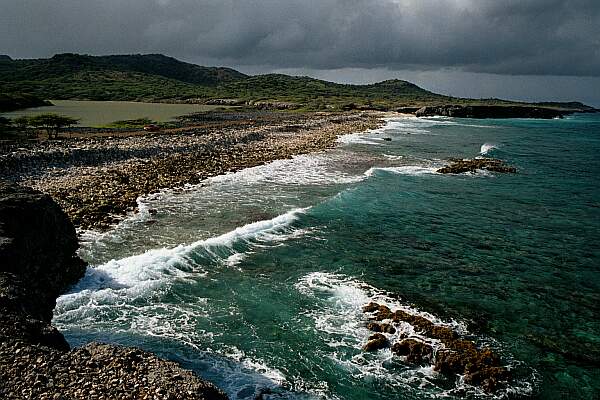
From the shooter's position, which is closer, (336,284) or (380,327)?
(380,327)

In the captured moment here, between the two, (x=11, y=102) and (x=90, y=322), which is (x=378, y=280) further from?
(x=11, y=102)

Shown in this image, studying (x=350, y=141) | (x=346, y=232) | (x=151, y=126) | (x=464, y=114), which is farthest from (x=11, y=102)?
(x=464, y=114)

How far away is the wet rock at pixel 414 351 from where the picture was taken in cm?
1598

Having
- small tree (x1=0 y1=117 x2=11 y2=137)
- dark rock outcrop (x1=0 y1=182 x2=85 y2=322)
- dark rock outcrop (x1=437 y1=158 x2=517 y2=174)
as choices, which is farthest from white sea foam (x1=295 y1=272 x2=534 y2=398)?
small tree (x1=0 y1=117 x2=11 y2=137)

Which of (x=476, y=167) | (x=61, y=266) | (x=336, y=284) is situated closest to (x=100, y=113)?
(x=476, y=167)

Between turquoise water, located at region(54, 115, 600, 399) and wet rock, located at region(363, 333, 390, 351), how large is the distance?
0.36m

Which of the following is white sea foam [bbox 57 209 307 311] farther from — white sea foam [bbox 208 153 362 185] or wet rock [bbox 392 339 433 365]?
white sea foam [bbox 208 153 362 185]

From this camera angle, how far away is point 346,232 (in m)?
30.1

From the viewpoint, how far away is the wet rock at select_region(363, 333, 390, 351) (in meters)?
16.6

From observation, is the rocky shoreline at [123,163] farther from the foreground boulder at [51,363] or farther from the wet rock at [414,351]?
the wet rock at [414,351]

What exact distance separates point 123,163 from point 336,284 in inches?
1319

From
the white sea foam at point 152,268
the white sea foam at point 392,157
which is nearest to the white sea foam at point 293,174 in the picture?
the white sea foam at point 392,157

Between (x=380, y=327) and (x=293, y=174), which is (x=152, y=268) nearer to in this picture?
(x=380, y=327)

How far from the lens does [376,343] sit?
1675cm
